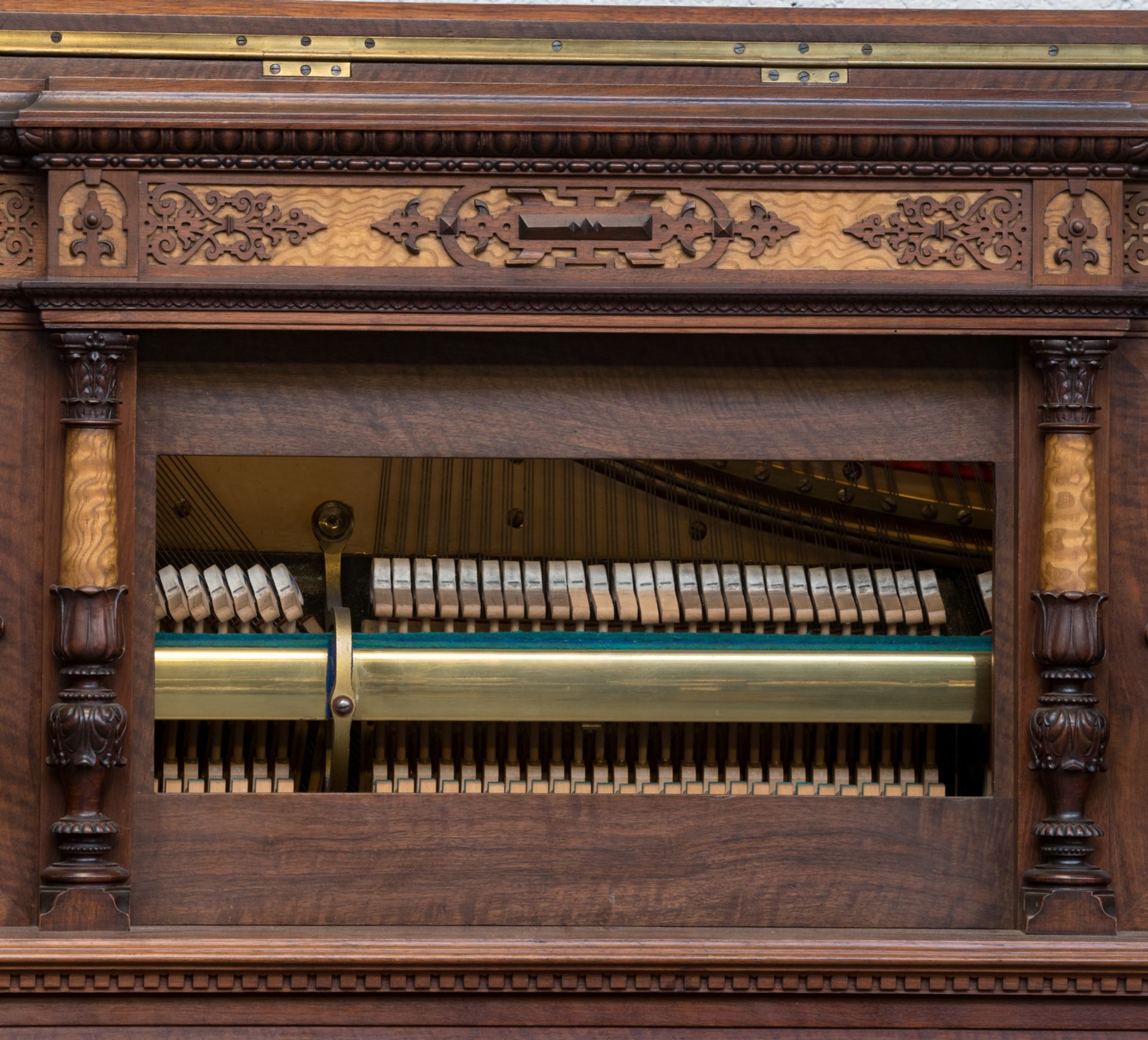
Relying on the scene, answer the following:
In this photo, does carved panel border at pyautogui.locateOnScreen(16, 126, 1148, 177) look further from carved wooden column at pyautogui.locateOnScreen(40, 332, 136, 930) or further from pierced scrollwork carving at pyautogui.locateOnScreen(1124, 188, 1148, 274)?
carved wooden column at pyautogui.locateOnScreen(40, 332, 136, 930)

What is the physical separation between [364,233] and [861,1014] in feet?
5.12

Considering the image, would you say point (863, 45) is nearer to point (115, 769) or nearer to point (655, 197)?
point (655, 197)

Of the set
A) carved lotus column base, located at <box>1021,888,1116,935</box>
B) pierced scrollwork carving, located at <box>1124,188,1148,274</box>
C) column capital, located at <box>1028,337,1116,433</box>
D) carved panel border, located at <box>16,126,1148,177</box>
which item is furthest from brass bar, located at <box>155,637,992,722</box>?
carved panel border, located at <box>16,126,1148,177</box>

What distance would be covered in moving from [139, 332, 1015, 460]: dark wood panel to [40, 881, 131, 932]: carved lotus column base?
30.1 inches

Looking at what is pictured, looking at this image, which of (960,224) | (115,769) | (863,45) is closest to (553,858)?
(115,769)

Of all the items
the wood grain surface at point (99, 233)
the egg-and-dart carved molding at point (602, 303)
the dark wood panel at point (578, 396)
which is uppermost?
the wood grain surface at point (99, 233)

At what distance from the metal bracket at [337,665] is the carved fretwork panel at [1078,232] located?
1.36 meters

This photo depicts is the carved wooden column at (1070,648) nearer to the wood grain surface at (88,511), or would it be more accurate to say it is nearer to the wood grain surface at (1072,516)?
the wood grain surface at (1072,516)

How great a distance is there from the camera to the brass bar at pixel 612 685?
3.07 meters

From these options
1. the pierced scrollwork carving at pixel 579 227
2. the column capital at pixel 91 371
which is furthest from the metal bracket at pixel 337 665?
the pierced scrollwork carving at pixel 579 227

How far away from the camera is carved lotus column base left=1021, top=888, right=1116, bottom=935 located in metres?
2.91

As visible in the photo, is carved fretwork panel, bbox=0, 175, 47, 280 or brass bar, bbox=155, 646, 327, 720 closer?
carved fretwork panel, bbox=0, 175, 47, 280

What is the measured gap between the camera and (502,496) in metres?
3.38

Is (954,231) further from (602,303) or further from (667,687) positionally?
(667,687)
